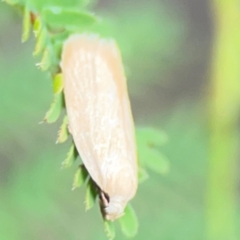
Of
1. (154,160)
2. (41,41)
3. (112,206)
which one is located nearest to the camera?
(41,41)

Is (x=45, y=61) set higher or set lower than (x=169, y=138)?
higher

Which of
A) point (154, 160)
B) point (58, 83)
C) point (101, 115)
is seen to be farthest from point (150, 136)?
point (58, 83)

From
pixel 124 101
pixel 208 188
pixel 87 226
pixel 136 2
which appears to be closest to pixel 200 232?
pixel 208 188

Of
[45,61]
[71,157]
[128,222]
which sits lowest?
[128,222]

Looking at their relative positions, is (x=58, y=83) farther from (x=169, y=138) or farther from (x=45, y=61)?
(x=169, y=138)

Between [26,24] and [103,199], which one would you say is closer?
[26,24]

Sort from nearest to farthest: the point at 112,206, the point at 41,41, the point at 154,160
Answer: the point at 41,41 → the point at 112,206 → the point at 154,160
